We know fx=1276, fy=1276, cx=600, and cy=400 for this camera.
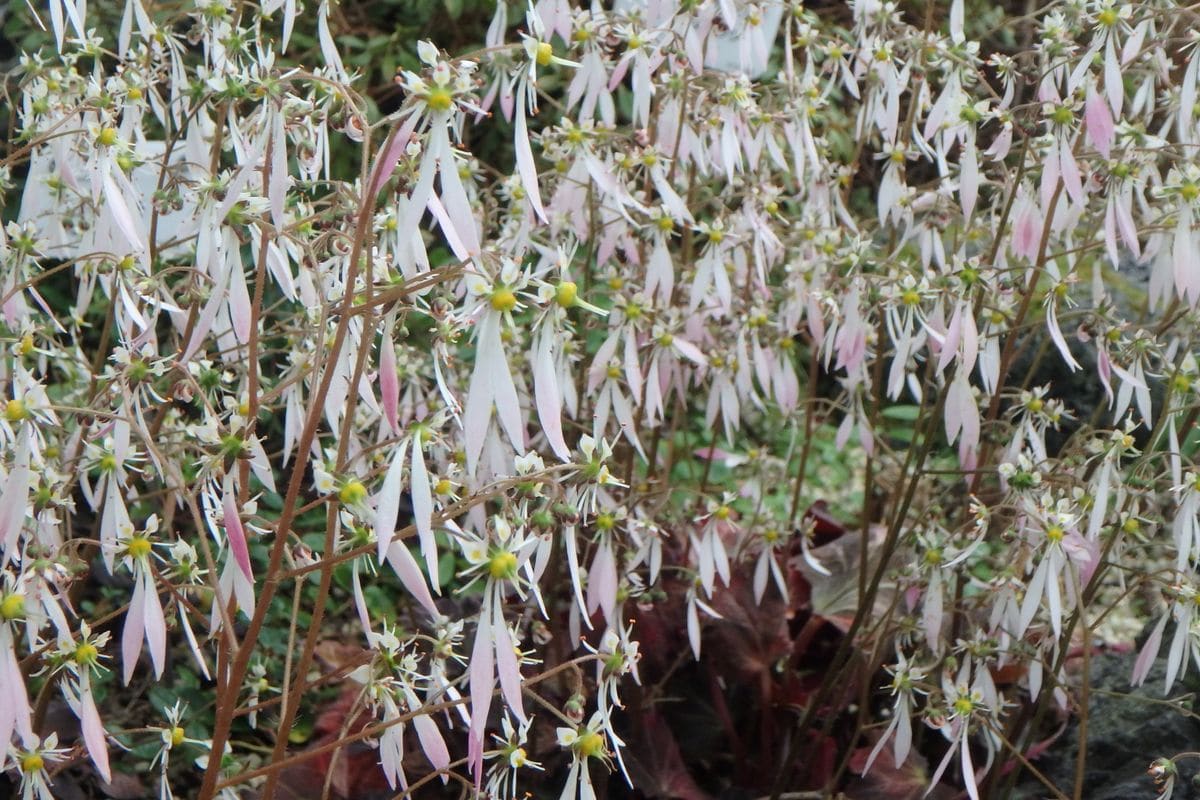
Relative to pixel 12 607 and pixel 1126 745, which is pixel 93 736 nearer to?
pixel 12 607

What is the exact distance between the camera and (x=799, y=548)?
210cm

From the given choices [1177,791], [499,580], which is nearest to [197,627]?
[499,580]

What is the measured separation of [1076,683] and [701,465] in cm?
107

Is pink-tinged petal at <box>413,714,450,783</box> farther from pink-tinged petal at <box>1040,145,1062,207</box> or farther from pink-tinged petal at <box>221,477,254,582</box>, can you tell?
pink-tinged petal at <box>1040,145,1062,207</box>

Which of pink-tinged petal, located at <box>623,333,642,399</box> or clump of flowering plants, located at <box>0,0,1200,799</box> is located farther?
pink-tinged petal, located at <box>623,333,642,399</box>

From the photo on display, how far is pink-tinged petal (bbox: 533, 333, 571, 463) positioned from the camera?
0.86 m

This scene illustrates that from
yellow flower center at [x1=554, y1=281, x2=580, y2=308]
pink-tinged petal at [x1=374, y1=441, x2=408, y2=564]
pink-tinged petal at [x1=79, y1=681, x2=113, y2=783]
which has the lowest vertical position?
pink-tinged petal at [x1=79, y1=681, x2=113, y2=783]

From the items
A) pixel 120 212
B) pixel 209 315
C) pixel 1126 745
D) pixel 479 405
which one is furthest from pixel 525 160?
pixel 1126 745

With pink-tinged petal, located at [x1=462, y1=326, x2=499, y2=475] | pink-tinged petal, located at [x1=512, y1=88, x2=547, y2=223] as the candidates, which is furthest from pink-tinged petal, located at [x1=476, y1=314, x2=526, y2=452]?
pink-tinged petal, located at [x1=512, y1=88, x2=547, y2=223]

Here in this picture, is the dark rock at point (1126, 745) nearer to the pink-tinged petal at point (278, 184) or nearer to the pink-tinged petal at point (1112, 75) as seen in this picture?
the pink-tinged petal at point (1112, 75)

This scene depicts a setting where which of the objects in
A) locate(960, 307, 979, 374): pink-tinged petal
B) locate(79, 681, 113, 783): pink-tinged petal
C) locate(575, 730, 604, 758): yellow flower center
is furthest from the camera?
locate(960, 307, 979, 374): pink-tinged petal

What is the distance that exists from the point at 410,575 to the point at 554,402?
0.16 metres

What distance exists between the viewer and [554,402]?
0.88 meters

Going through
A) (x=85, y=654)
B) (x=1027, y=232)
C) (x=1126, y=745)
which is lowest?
(x=1126, y=745)
